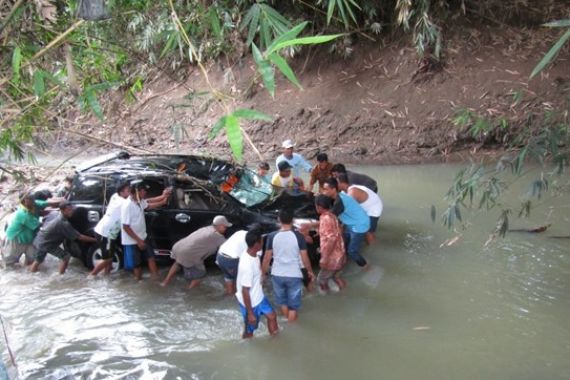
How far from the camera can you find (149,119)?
679 inches

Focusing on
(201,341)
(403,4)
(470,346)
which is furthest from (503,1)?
(201,341)

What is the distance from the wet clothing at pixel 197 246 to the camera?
639 centimetres

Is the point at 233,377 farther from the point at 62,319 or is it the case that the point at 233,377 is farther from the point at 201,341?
the point at 62,319

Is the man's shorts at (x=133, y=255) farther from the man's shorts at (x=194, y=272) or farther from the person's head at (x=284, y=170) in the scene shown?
the person's head at (x=284, y=170)

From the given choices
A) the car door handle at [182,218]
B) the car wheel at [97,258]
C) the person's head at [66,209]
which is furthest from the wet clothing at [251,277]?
the person's head at [66,209]

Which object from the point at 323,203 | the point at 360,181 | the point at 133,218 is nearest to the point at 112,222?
the point at 133,218

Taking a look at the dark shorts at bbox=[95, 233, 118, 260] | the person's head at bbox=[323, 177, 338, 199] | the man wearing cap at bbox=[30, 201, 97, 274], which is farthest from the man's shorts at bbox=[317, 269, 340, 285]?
the man wearing cap at bbox=[30, 201, 97, 274]

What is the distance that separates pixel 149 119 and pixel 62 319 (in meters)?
11.8

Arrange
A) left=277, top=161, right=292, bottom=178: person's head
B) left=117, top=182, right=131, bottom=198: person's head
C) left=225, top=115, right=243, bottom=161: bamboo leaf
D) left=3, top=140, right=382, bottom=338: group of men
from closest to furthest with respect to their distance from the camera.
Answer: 1. left=225, top=115, right=243, bottom=161: bamboo leaf
2. left=3, top=140, right=382, bottom=338: group of men
3. left=117, top=182, right=131, bottom=198: person's head
4. left=277, top=161, right=292, bottom=178: person's head

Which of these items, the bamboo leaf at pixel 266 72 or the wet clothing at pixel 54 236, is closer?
the bamboo leaf at pixel 266 72

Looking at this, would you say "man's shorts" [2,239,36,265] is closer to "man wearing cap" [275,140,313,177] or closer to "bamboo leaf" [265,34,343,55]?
"man wearing cap" [275,140,313,177]

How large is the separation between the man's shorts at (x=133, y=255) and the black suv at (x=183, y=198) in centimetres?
19

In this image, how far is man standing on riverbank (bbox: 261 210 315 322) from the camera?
5484 millimetres

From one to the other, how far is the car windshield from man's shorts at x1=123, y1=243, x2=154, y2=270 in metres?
1.33
